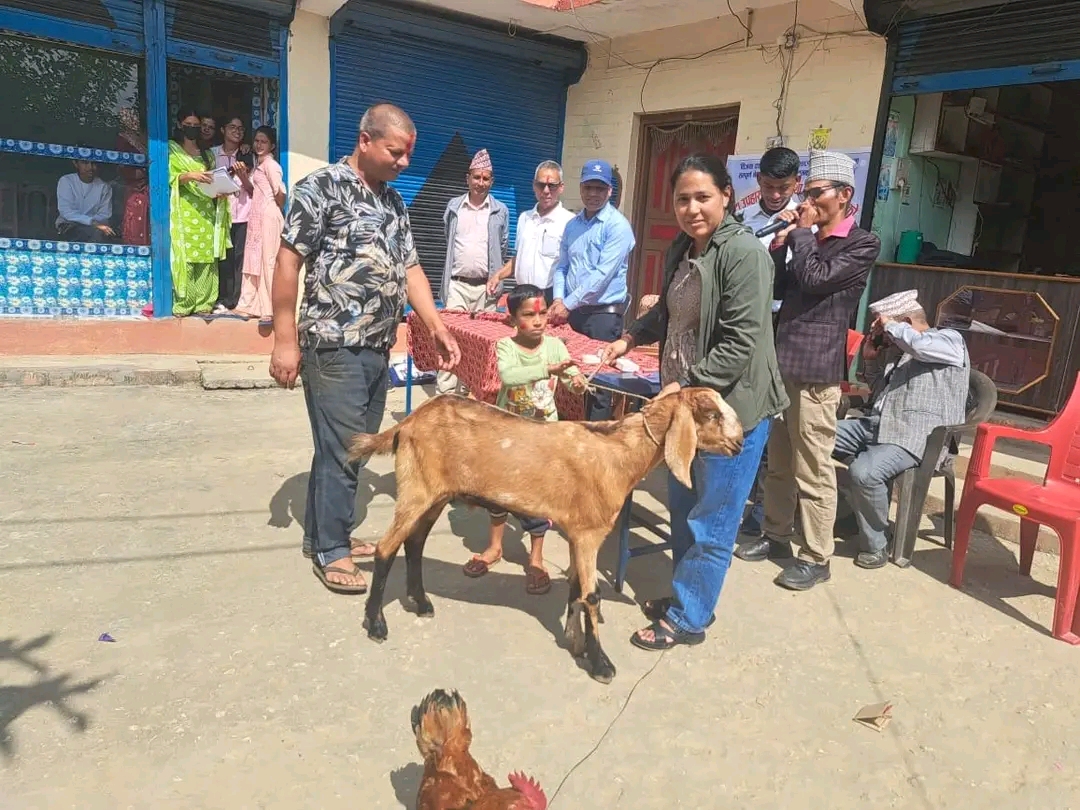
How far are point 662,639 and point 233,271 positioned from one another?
24.7 ft

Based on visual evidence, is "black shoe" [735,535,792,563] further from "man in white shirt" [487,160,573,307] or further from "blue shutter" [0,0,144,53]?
"blue shutter" [0,0,144,53]

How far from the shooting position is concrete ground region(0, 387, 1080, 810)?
2.54 metres

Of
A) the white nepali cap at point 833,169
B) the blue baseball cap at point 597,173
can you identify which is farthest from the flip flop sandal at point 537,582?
the blue baseball cap at point 597,173

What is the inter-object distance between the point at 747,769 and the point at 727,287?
1.75 meters

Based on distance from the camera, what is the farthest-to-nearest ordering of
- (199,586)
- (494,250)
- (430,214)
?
(430,214)
(494,250)
(199,586)

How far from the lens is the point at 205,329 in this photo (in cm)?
852

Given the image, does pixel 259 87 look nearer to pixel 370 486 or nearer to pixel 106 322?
pixel 106 322

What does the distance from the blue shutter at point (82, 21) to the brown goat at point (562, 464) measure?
6838 millimetres

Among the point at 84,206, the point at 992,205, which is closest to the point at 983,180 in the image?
the point at 992,205

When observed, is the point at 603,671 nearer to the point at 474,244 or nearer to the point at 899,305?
the point at 899,305

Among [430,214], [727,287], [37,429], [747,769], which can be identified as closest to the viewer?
[747,769]

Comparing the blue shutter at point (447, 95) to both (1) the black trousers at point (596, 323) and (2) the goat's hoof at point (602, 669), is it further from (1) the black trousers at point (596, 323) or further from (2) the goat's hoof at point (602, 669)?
(2) the goat's hoof at point (602, 669)

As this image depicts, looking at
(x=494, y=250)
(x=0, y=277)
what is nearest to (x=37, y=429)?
(x=0, y=277)

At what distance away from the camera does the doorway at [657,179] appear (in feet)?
29.8
